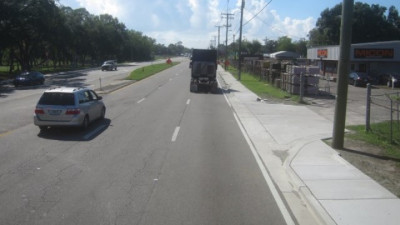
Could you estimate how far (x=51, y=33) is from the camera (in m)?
67.4

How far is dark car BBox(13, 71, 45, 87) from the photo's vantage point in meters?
42.8

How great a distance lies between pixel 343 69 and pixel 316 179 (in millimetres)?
4658

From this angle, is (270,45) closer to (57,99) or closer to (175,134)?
(175,134)

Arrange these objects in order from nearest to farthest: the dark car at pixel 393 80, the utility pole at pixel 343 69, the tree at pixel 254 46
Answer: the utility pole at pixel 343 69, the dark car at pixel 393 80, the tree at pixel 254 46

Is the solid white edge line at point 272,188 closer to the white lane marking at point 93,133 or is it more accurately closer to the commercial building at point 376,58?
the white lane marking at point 93,133

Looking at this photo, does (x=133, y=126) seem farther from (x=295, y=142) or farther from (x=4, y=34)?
(x=4, y=34)

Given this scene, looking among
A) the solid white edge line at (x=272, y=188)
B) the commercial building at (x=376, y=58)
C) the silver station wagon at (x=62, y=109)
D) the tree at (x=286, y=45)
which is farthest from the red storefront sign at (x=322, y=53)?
the tree at (x=286, y=45)

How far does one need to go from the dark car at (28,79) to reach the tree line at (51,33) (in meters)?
11.4

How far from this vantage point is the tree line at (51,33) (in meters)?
54.0

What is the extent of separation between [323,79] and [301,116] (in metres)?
38.6

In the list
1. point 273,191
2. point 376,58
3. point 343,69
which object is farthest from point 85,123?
point 376,58

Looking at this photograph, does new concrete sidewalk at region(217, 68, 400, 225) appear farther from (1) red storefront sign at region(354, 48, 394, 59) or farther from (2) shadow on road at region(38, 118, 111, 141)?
(1) red storefront sign at region(354, 48, 394, 59)

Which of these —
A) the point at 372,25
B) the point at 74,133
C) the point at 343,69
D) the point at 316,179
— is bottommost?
the point at 74,133

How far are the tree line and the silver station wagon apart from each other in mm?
40509
